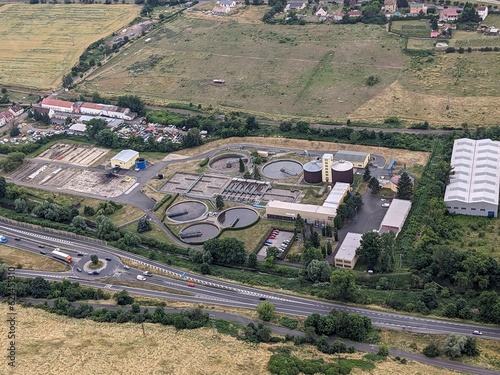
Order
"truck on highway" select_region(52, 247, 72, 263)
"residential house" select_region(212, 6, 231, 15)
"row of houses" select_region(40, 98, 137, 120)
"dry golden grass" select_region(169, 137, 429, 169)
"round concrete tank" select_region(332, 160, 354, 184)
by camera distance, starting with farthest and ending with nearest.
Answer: "residential house" select_region(212, 6, 231, 15), "row of houses" select_region(40, 98, 137, 120), "dry golden grass" select_region(169, 137, 429, 169), "round concrete tank" select_region(332, 160, 354, 184), "truck on highway" select_region(52, 247, 72, 263)

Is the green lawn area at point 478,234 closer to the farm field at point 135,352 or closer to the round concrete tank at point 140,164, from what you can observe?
the farm field at point 135,352

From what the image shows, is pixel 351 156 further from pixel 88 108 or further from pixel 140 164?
pixel 88 108

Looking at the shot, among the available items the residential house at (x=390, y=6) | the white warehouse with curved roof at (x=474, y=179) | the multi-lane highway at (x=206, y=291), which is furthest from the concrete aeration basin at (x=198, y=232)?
the residential house at (x=390, y=6)

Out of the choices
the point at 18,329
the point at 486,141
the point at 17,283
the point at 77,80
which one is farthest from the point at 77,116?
the point at 486,141

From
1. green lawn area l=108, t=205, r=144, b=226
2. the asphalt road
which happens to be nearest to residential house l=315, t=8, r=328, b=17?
green lawn area l=108, t=205, r=144, b=226

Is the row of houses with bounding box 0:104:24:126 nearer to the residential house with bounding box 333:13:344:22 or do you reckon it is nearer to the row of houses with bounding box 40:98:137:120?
the row of houses with bounding box 40:98:137:120

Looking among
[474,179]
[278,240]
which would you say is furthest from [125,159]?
[474,179]
